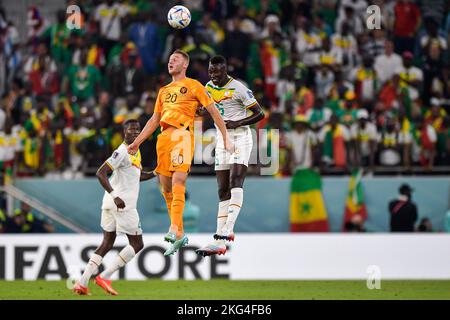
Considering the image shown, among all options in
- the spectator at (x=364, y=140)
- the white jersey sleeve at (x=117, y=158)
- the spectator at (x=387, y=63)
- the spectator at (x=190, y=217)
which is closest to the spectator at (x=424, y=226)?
the spectator at (x=364, y=140)

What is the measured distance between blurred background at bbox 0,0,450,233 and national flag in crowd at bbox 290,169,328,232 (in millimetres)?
35

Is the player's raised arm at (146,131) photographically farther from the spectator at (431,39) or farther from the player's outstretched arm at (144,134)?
the spectator at (431,39)

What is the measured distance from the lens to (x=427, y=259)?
23.6 meters

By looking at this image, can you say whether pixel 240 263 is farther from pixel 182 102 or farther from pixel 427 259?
pixel 182 102

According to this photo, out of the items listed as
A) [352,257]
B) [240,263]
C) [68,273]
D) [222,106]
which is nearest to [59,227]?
[68,273]

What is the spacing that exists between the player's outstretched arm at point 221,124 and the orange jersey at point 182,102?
0.12 metres

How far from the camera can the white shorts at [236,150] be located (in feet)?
56.0

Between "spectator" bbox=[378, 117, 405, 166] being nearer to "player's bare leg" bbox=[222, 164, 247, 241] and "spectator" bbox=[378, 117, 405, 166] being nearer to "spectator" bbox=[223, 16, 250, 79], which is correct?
"spectator" bbox=[223, 16, 250, 79]

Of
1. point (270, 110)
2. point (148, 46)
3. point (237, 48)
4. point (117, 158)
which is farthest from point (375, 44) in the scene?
point (117, 158)

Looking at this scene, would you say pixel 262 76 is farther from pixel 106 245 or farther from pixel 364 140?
pixel 106 245

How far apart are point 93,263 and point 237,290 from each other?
10.4 ft

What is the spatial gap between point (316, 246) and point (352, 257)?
0.75 m

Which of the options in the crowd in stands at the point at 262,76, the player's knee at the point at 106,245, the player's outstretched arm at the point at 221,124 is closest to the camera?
the player's outstretched arm at the point at 221,124

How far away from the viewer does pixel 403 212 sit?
984 inches
